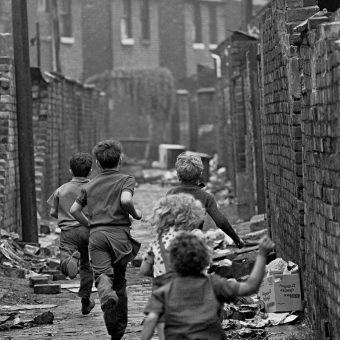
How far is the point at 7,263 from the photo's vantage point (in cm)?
1408

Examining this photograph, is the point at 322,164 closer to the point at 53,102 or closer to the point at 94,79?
the point at 53,102

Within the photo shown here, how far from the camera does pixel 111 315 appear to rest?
8.80 meters

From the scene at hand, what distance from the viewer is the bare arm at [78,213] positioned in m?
9.43

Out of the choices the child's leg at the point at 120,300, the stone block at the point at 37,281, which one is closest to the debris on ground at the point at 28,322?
the child's leg at the point at 120,300

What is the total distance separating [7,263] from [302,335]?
19.9 feet

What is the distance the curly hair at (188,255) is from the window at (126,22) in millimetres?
51198

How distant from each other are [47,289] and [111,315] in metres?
3.82

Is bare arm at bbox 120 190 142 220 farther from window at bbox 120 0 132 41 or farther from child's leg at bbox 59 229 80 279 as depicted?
window at bbox 120 0 132 41

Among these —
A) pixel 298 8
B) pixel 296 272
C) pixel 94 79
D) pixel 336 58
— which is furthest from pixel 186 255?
pixel 94 79

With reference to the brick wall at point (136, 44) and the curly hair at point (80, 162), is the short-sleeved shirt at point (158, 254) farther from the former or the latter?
the brick wall at point (136, 44)

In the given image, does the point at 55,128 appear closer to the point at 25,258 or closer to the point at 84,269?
the point at 25,258

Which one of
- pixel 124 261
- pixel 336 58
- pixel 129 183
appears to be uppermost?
pixel 336 58

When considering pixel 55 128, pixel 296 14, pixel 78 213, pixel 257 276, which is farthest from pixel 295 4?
pixel 55 128

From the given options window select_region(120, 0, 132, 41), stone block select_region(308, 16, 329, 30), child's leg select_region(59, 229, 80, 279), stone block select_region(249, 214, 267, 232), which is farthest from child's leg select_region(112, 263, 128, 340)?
window select_region(120, 0, 132, 41)
